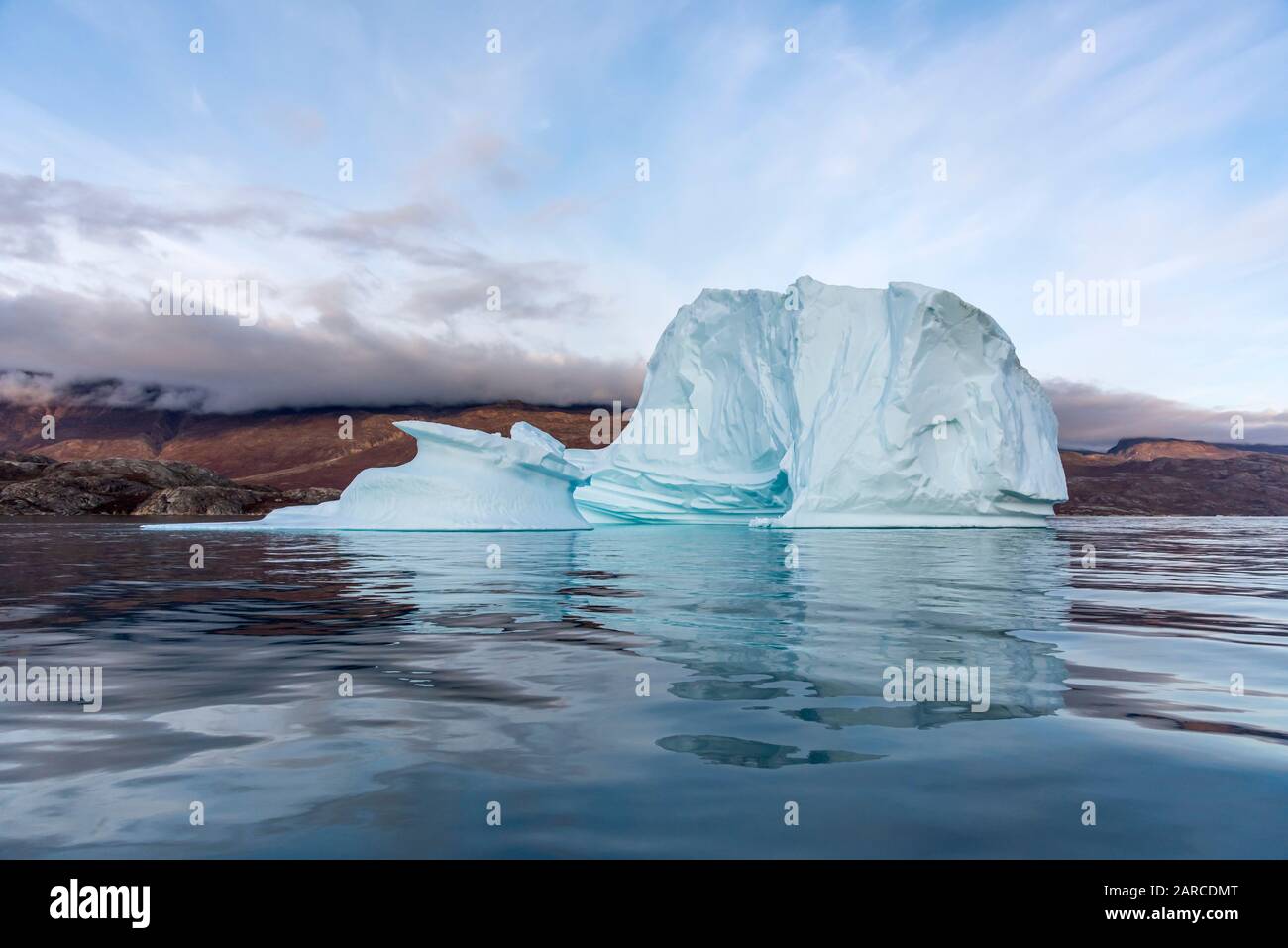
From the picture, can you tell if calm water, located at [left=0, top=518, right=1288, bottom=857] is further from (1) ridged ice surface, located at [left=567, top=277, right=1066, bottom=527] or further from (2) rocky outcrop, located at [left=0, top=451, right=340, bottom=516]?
(2) rocky outcrop, located at [left=0, top=451, right=340, bottom=516]

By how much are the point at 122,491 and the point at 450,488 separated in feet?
285

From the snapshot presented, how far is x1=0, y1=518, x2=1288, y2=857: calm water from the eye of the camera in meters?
2.36

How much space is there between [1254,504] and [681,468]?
115130 millimetres

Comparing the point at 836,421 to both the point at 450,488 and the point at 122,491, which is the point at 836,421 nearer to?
the point at 450,488

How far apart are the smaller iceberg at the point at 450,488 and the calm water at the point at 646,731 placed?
17.3m

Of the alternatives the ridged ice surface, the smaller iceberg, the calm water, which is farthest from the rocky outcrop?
the calm water

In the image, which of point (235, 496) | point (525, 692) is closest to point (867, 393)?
point (525, 692)

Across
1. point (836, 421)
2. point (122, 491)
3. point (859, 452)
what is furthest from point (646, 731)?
point (122, 491)

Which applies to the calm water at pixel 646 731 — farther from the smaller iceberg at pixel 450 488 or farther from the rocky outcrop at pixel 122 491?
the rocky outcrop at pixel 122 491

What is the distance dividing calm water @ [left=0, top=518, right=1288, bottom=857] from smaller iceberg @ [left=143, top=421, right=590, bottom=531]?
17281 mm

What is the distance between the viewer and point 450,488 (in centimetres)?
2527

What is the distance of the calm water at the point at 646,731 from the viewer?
236 centimetres
